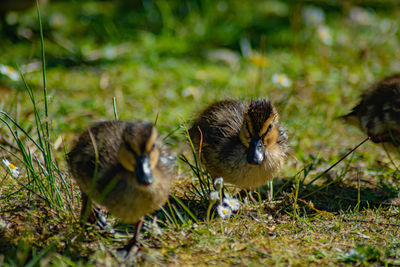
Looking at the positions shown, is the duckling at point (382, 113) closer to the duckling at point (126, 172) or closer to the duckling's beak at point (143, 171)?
the duckling at point (126, 172)

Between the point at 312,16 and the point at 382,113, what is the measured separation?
367cm

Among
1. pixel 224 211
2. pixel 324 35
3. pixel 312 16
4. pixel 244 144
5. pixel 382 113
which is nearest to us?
pixel 224 211

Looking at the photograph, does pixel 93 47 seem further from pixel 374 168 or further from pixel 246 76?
pixel 374 168

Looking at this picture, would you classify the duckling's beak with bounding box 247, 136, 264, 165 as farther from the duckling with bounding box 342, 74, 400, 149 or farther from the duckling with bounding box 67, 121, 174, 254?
the duckling with bounding box 342, 74, 400, 149

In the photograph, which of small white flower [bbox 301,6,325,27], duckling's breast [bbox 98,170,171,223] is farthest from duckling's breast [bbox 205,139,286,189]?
small white flower [bbox 301,6,325,27]

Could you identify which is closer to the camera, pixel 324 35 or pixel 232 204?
pixel 232 204

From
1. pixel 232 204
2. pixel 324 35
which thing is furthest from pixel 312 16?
pixel 232 204

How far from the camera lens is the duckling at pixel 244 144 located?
3500mm

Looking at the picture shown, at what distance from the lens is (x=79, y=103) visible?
213 inches

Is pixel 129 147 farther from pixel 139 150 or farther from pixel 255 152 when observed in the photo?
pixel 255 152

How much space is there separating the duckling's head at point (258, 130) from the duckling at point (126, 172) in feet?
2.27

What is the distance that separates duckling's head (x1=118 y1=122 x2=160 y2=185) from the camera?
8.90ft

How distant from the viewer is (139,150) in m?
2.74

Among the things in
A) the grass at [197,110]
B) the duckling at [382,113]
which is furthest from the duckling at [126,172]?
the duckling at [382,113]
